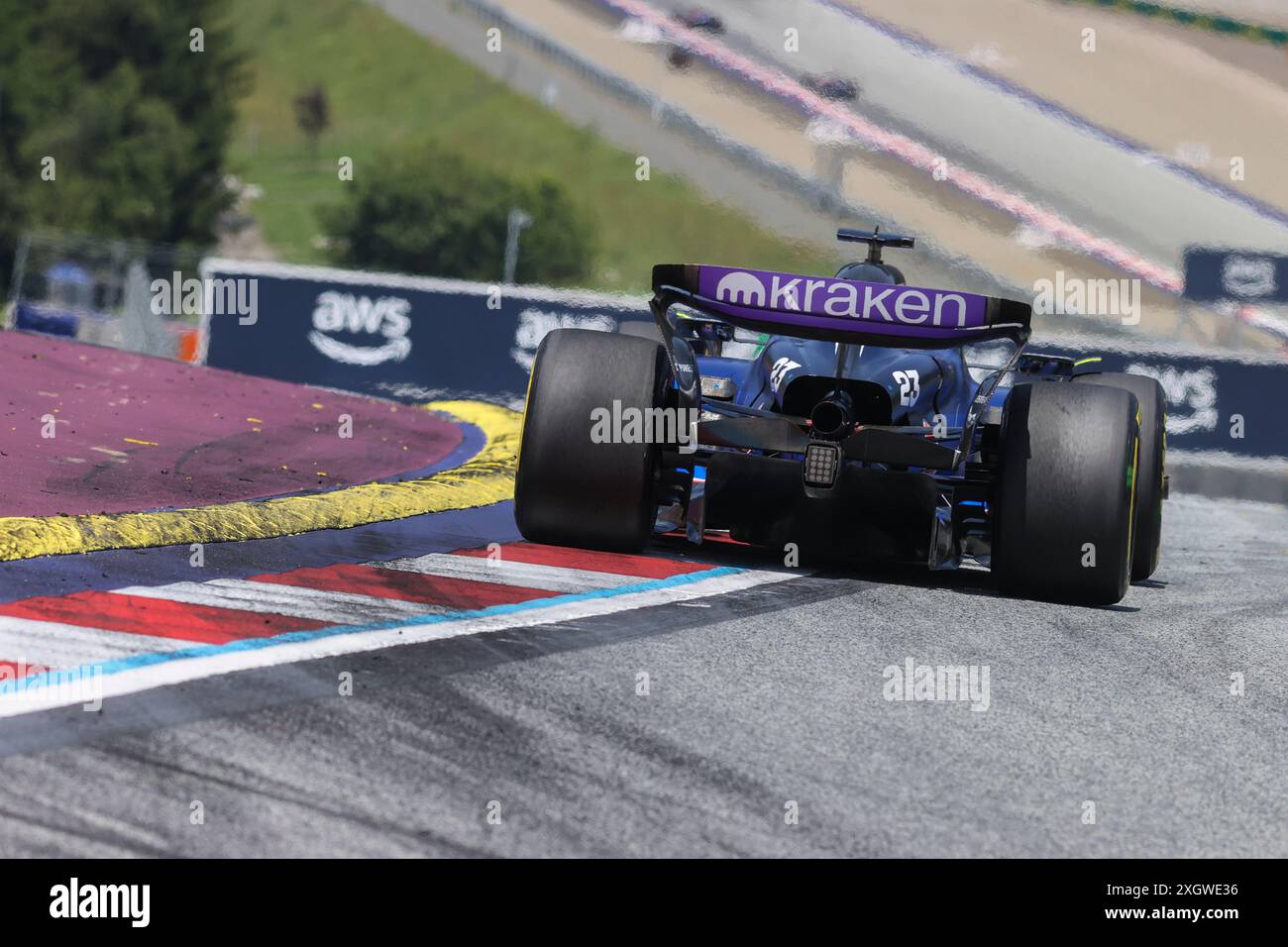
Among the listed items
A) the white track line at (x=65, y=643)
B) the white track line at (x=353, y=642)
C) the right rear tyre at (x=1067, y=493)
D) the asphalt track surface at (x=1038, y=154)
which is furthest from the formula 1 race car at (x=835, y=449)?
the asphalt track surface at (x=1038, y=154)

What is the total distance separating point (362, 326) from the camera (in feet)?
65.0

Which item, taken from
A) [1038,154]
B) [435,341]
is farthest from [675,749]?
[1038,154]

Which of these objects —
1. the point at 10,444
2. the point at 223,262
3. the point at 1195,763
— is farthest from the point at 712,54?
the point at 1195,763

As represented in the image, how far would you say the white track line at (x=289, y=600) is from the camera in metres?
5.22

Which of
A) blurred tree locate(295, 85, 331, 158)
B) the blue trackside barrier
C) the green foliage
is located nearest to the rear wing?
the blue trackside barrier

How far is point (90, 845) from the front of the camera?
3.02m

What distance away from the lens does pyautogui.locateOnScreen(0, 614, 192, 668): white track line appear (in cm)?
428

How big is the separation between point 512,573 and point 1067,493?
2085mm

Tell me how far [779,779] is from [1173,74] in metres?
54.8

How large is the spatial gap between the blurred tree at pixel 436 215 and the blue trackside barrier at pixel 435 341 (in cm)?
5450

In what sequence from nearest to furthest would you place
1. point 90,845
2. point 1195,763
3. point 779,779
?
1. point 90,845
2. point 779,779
3. point 1195,763

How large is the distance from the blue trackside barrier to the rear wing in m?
11.7

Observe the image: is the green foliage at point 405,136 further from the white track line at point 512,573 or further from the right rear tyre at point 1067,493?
the right rear tyre at point 1067,493
